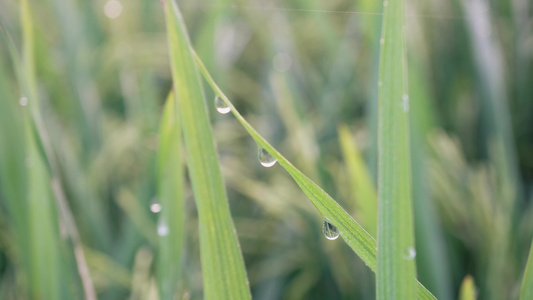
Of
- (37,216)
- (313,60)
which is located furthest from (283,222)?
(313,60)

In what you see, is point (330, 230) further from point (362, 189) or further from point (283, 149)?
point (283, 149)

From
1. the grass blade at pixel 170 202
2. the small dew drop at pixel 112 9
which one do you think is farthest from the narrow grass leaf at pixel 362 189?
the small dew drop at pixel 112 9

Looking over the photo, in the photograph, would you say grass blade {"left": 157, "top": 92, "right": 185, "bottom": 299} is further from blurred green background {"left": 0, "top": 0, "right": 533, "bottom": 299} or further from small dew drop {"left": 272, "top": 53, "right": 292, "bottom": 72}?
small dew drop {"left": 272, "top": 53, "right": 292, "bottom": 72}

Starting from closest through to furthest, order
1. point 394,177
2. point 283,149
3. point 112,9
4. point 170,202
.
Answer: point 394,177, point 170,202, point 283,149, point 112,9

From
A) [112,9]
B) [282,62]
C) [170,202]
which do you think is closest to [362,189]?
[170,202]

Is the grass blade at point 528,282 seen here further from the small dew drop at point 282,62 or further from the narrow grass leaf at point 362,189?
the small dew drop at point 282,62

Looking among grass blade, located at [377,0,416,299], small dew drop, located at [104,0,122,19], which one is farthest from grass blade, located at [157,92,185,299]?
small dew drop, located at [104,0,122,19]
